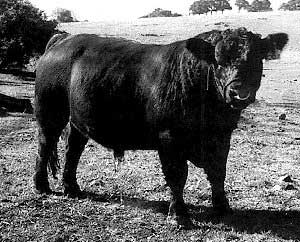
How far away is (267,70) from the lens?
2884cm

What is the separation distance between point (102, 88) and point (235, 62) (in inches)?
69.9

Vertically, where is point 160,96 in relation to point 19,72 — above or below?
above

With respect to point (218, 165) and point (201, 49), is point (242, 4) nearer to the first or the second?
point (218, 165)

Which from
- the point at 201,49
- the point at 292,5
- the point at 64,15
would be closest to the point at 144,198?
the point at 201,49

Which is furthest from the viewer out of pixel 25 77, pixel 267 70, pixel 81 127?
pixel 267 70

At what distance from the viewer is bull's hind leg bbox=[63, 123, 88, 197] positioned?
6.57 metres

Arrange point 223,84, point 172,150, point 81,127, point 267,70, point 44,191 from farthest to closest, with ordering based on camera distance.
A: point 267,70
point 44,191
point 81,127
point 172,150
point 223,84

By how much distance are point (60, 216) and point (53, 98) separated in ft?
5.08

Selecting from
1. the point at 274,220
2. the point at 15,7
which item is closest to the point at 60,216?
the point at 274,220

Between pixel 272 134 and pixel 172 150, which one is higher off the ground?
pixel 172 150

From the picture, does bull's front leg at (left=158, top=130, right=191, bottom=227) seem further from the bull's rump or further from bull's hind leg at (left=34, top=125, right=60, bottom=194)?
bull's hind leg at (left=34, top=125, right=60, bottom=194)

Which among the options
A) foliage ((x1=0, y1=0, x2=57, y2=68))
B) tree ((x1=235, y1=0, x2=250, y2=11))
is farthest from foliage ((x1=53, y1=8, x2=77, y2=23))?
foliage ((x1=0, y1=0, x2=57, y2=68))

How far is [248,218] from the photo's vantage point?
5.81 metres

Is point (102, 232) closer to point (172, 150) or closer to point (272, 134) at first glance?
point (172, 150)
